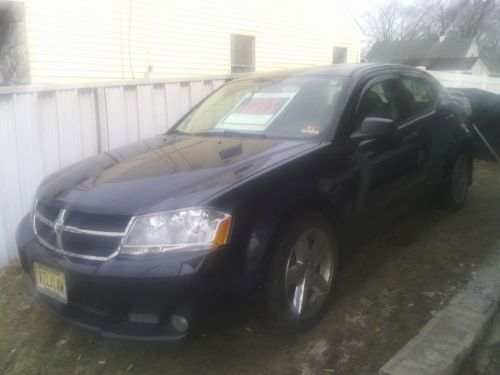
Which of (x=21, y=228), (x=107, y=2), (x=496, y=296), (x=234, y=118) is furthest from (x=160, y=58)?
(x=496, y=296)

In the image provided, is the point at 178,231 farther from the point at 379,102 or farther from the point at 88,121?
the point at 88,121

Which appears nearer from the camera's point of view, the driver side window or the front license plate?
the front license plate

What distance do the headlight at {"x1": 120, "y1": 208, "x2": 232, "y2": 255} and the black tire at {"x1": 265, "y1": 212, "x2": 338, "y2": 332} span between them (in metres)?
0.39

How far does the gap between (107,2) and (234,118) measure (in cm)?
574

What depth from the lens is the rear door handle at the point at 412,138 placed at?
13.0 ft

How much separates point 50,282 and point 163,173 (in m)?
0.86

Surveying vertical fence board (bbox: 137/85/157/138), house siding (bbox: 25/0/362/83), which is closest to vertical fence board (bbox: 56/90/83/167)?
vertical fence board (bbox: 137/85/157/138)

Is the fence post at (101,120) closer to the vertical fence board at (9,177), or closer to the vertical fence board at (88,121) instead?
the vertical fence board at (88,121)

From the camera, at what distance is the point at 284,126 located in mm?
3492

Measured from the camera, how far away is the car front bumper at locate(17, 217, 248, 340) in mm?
2344

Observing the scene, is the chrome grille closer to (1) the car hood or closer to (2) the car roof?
(1) the car hood

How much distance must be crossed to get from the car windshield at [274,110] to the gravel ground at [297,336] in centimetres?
123

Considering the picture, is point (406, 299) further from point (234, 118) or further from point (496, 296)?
point (234, 118)

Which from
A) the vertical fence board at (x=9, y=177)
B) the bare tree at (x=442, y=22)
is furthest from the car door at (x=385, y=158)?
the bare tree at (x=442, y=22)
